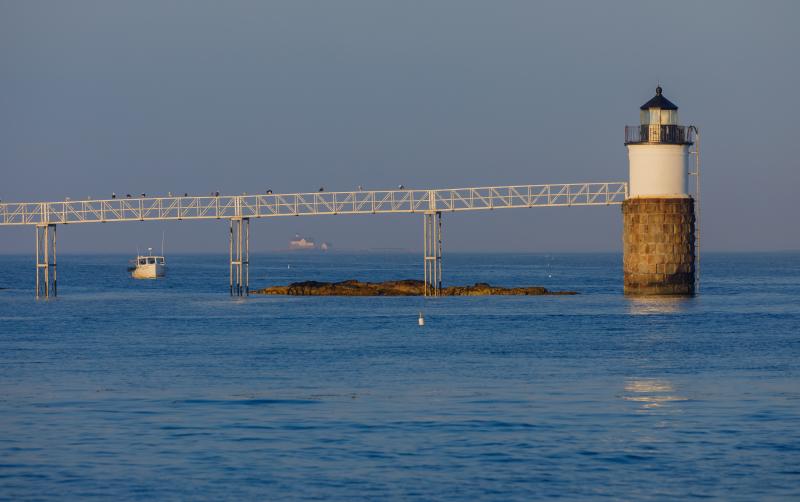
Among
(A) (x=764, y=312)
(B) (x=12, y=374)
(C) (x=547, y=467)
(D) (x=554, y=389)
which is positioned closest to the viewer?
(C) (x=547, y=467)

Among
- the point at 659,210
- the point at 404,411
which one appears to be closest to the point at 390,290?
the point at 659,210

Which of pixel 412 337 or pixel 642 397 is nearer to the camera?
pixel 642 397

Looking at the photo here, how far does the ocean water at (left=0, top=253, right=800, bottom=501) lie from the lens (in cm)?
2473

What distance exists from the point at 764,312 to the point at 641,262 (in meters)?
7.38

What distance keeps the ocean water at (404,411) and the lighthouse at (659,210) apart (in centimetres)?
1264

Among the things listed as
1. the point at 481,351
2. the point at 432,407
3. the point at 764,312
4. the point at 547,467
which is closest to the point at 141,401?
the point at 432,407

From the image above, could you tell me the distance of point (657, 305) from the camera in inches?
2756

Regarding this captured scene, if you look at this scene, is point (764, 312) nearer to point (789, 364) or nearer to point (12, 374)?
point (789, 364)

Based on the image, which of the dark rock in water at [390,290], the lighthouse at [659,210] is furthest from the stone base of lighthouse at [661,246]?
the dark rock in water at [390,290]

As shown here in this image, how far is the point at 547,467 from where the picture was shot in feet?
84.7

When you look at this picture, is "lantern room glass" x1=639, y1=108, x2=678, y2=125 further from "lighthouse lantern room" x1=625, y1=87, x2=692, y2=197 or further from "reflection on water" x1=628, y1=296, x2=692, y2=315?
"reflection on water" x1=628, y1=296, x2=692, y2=315

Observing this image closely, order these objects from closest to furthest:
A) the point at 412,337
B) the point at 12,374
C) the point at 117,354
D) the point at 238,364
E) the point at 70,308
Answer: the point at 12,374 < the point at 238,364 < the point at 117,354 < the point at 412,337 < the point at 70,308

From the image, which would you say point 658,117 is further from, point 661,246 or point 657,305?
point 657,305

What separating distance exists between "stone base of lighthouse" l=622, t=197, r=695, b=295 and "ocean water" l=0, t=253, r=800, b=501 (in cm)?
1256
